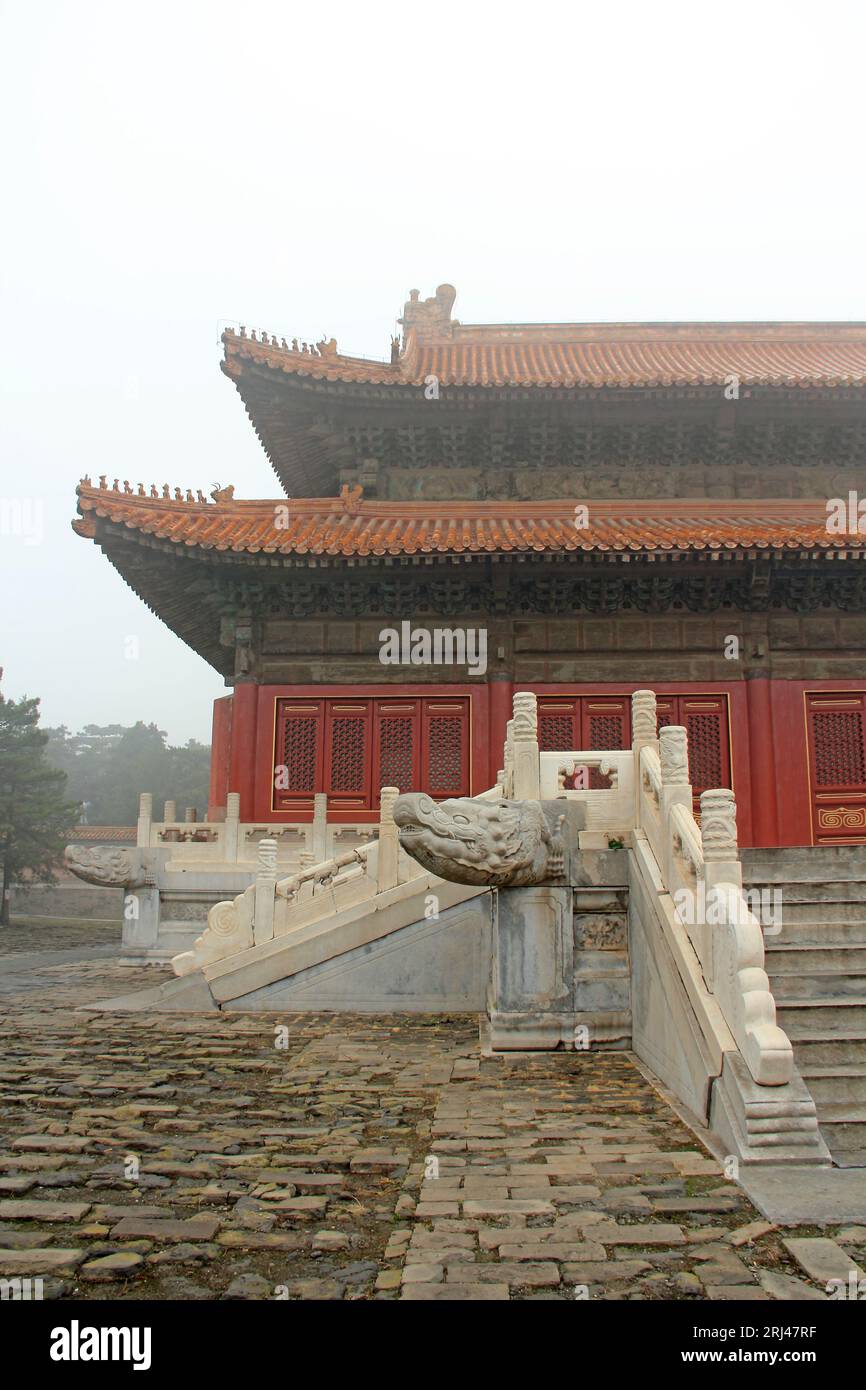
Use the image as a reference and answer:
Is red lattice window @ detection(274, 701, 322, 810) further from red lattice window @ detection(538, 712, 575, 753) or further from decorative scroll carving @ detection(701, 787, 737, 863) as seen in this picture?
decorative scroll carving @ detection(701, 787, 737, 863)

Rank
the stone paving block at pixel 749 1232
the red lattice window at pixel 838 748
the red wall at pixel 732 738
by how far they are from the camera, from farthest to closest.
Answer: the red lattice window at pixel 838 748, the red wall at pixel 732 738, the stone paving block at pixel 749 1232

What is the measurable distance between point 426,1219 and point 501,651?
10.6 meters

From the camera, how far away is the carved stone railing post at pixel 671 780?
705 centimetres

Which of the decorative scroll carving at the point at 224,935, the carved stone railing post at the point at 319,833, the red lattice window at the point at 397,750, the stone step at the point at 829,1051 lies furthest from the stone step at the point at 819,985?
the red lattice window at the point at 397,750

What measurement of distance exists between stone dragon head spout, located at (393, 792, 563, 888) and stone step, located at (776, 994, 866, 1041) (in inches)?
84.4

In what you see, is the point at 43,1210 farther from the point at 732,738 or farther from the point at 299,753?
the point at 732,738

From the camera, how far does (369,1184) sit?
468cm

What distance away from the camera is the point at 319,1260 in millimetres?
3768

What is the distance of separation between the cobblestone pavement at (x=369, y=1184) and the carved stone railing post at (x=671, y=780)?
1.72 metres

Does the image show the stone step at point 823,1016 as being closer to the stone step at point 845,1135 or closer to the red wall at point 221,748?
the stone step at point 845,1135

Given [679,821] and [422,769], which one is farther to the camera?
[422,769]
